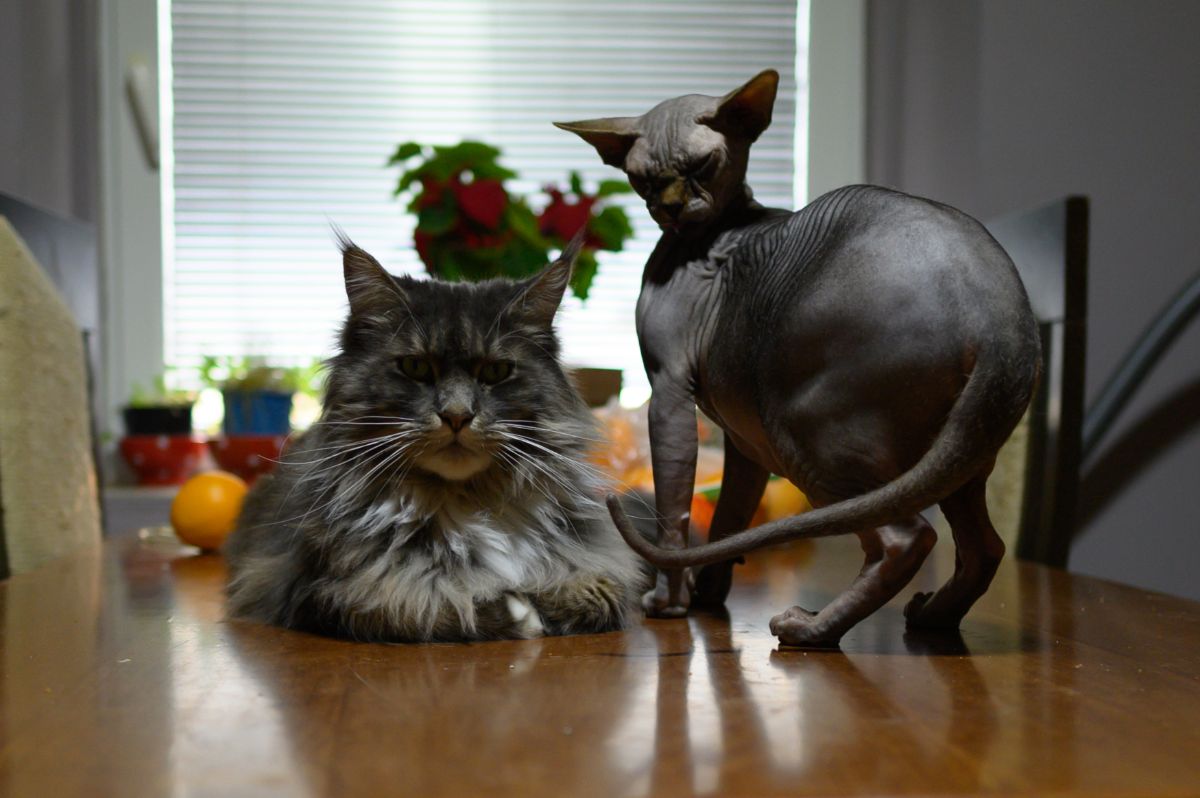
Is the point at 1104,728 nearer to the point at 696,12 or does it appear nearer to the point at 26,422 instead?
the point at 26,422

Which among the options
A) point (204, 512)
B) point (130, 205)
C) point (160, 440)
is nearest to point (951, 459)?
point (204, 512)

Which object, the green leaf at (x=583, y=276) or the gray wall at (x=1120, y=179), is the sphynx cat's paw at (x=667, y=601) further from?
the gray wall at (x=1120, y=179)

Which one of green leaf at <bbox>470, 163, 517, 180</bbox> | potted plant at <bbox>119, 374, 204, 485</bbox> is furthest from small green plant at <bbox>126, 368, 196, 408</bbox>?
green leaf at <bbox>470, 163, 517, 180</bbox>

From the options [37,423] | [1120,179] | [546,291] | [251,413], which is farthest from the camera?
[251,413]

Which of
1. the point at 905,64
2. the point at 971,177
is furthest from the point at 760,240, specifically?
the point at 905,64

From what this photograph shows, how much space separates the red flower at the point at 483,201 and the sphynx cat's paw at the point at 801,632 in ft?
4.04

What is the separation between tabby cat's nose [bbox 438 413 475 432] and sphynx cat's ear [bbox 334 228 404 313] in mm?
135

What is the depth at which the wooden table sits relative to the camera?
1.71ft

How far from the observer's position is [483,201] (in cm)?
190

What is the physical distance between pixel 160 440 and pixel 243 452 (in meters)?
0.43

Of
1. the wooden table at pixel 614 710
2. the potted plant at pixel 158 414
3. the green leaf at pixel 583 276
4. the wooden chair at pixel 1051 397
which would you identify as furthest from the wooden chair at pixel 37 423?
the wooden chair at pixel 1051 397

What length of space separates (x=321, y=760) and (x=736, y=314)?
50 centimetres

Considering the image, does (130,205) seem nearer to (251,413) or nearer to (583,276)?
(251,413)

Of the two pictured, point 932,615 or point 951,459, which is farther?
point 932,615
